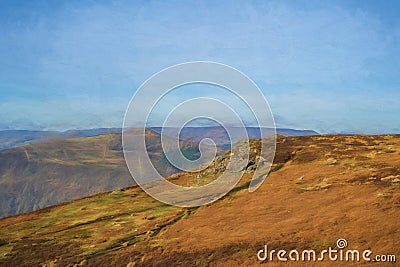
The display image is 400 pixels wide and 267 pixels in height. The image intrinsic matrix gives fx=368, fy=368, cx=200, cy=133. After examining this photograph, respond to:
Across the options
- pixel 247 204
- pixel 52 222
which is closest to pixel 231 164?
pixel 247 204

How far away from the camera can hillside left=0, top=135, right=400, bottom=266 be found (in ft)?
58.5

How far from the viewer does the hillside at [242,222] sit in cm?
1784

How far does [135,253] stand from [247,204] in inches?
357

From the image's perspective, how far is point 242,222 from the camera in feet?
72.0
